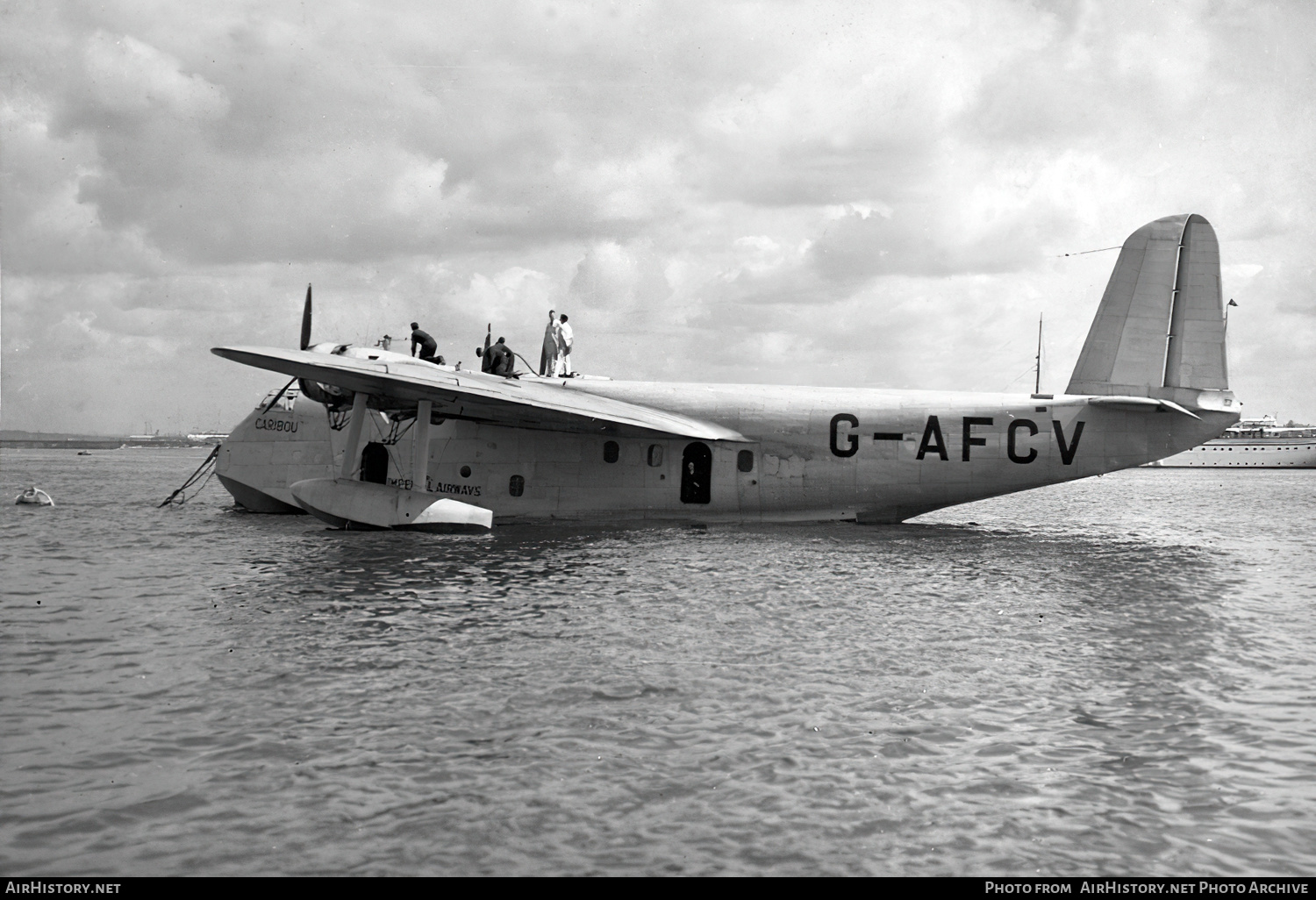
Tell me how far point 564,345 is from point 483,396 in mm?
6139

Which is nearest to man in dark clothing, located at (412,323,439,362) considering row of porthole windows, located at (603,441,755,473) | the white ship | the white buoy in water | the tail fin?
row of porthole windows, located at (603,441,755,473)

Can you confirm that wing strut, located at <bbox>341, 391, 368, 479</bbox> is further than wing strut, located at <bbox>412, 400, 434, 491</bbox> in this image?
Yes

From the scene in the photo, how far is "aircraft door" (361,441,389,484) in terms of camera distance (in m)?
22.8

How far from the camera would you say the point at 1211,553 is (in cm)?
2070

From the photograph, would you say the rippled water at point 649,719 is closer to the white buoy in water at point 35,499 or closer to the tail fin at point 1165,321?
the tail fin at point 1165,321

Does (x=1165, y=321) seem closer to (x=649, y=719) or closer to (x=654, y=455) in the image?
(x=654, y=455)

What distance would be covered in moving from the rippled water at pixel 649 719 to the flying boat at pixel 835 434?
5368 mm

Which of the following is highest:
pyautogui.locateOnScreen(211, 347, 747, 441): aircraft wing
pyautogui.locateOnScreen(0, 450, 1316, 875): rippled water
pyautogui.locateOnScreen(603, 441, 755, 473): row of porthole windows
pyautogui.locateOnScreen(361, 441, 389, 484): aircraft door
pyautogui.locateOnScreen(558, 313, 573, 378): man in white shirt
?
pyautogui.locateOnScreen(558, 313, 573, 378): man in white shirt

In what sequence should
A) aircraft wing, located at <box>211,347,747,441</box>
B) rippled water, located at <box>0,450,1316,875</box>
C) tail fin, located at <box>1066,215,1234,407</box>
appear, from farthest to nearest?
tail fin, located at <box>1066,215,1234,407</box> < aircraft wing, located at <box>211,347,747,441</box> < rippled water, located at <box>0,450,1316,875</box>

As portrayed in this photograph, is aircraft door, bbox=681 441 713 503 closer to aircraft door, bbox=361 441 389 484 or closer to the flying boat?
the flying boat

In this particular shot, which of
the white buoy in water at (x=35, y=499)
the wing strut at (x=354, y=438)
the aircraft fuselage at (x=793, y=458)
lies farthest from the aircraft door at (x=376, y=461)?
the white buoy in water at (x=35, y=499)

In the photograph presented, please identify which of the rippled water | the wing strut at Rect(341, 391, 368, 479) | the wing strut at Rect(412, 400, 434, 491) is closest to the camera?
the rippled water

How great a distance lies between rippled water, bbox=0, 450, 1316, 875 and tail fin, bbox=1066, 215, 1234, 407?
656 cm

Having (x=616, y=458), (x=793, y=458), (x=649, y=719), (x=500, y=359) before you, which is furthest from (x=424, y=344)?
(x=649, y=719)
